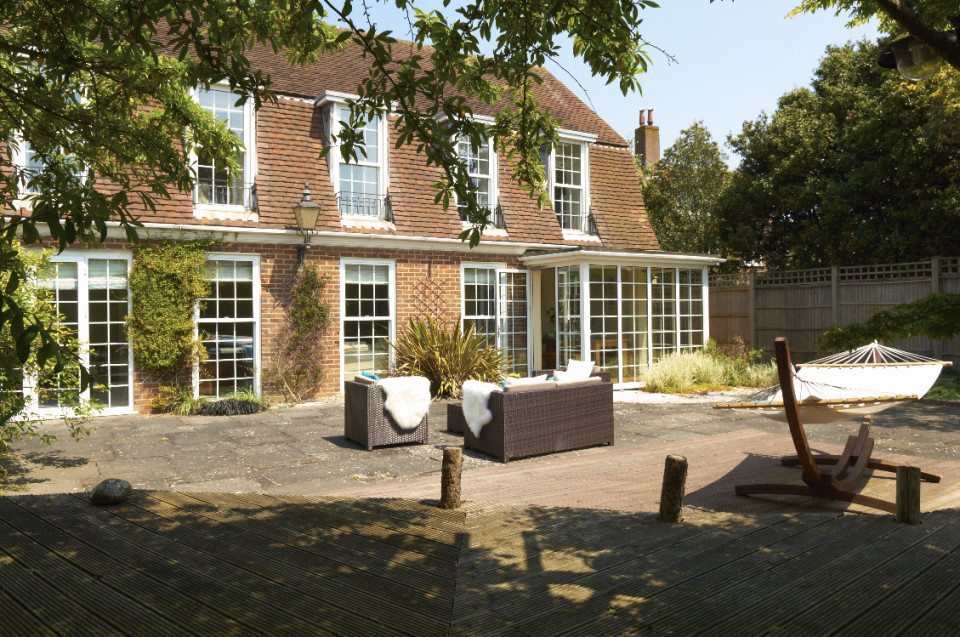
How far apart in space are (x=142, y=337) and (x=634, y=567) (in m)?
8.82

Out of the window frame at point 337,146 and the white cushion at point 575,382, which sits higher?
the window frame at point 337,146

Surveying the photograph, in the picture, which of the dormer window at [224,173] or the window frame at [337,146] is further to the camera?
the window frame at [337,146]

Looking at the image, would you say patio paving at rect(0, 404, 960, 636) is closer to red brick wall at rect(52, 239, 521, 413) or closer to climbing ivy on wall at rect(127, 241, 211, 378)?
climbing ivy on wall at rect(127, 241, 211, 378)

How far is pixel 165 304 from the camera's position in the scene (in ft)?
32.7

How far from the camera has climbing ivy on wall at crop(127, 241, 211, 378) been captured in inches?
388

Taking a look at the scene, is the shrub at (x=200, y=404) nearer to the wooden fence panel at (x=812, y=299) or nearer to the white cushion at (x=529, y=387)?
the white cushion at (x=529, y=387)

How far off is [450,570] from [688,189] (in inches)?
803

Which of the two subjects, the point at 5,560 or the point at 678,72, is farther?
the point at 678,72

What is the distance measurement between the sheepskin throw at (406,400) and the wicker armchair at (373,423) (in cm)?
6

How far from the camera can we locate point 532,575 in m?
2.90

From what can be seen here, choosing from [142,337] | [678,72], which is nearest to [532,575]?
[678,72]

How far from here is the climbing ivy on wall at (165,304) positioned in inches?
388

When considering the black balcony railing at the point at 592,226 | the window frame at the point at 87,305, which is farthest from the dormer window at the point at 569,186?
the window frame at the point at 87,305

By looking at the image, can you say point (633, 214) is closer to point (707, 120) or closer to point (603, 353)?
point (603, 353)
